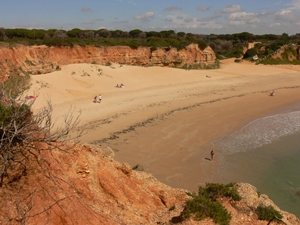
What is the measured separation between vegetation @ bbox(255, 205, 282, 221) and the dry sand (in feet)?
22.4

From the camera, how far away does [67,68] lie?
139ft

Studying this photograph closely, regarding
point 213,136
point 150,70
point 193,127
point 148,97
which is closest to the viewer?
point 213,136

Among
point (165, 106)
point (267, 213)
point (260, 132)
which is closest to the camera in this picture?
point (267, 213)

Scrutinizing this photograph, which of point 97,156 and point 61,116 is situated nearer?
point 97,156

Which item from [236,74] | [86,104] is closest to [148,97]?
[86,104]

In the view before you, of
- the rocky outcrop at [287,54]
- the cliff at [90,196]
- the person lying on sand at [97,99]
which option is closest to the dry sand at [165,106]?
the person lying on sand at [97,99]

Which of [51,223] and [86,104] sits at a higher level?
[51,223]

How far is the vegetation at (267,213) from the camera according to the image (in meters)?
11.3

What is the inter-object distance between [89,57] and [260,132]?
2354cm

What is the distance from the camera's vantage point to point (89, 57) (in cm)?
4756

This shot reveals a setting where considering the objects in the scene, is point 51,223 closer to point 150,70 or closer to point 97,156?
point 97,156

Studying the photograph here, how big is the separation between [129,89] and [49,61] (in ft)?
26.0

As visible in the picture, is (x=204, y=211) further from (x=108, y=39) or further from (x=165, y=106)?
(x=108, y=39)

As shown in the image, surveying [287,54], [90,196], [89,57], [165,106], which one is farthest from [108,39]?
[90,196]
